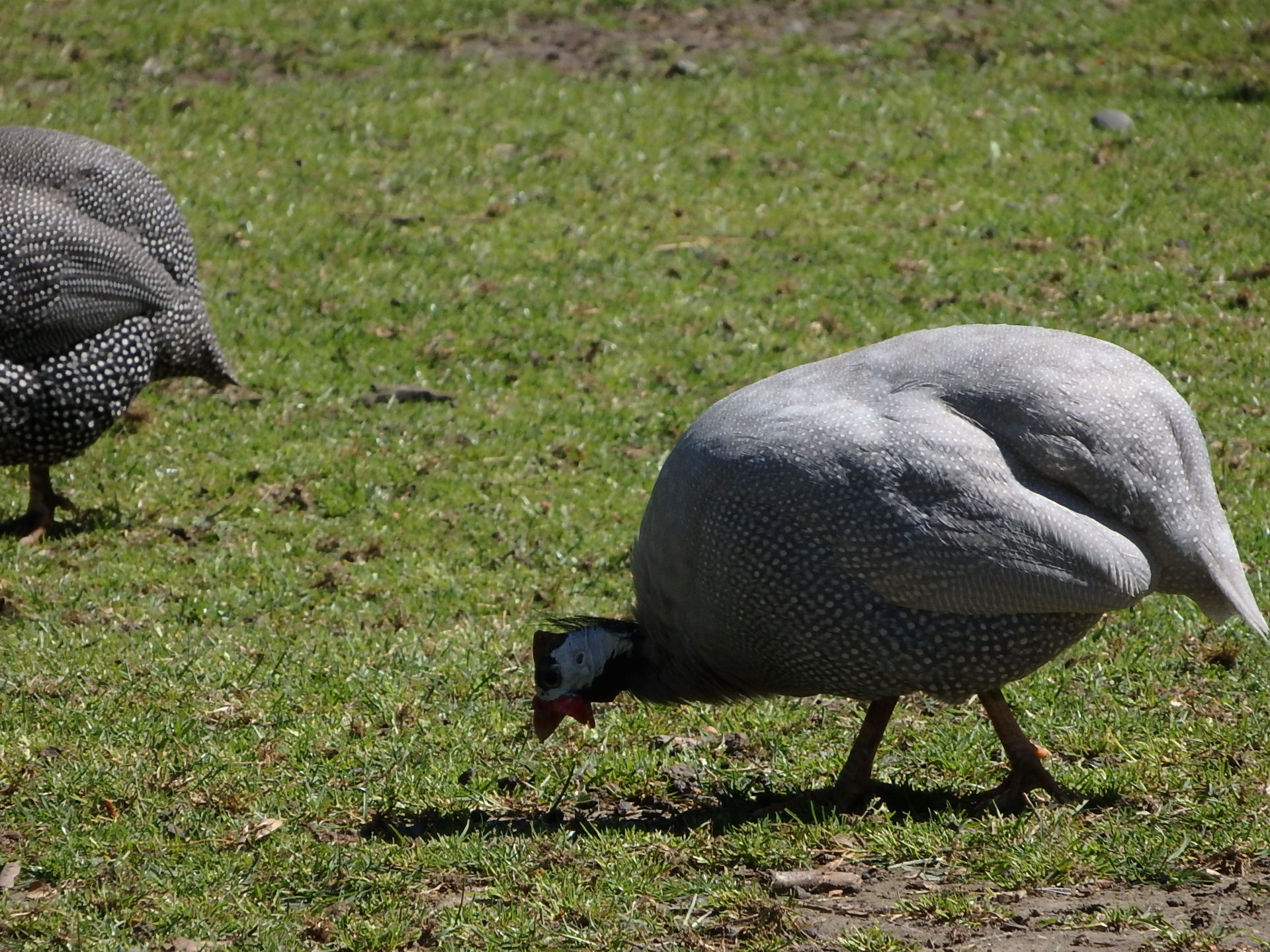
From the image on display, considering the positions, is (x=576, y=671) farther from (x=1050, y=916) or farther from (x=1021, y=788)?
(x=1050, y=916)

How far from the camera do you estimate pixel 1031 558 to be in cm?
362

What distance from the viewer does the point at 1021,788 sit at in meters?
3.97

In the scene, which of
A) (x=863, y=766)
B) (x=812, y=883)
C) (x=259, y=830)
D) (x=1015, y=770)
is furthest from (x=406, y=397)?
(x=812, y=883)

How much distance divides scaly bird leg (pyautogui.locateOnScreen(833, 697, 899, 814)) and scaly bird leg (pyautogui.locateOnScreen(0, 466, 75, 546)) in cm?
358

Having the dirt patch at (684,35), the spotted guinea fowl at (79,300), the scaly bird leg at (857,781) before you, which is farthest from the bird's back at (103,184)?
the dirt patch at (684,35)

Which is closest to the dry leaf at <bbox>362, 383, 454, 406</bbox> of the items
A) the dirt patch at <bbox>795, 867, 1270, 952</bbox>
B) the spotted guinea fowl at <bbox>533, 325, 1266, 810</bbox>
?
the spotted guinea fowl at <bbox>533, 325, 1266, 810</bbox>

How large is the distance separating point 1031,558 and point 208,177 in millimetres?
7067

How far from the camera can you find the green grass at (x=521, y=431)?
12.1ft

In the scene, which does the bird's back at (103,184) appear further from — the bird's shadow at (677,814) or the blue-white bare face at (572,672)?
the bird's shadow at (677,814)

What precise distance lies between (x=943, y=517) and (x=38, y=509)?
4.02m

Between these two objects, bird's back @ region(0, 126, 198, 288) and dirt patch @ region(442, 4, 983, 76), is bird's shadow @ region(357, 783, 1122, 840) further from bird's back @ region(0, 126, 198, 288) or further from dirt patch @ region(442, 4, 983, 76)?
dirt patch @ region(442, 4, 983, 76)

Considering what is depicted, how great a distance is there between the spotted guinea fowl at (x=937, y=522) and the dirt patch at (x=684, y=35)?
7.76 m

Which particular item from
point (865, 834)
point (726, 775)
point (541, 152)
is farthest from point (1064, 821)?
point (541, 152)

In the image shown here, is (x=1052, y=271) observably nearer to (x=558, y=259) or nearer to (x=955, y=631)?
(x=558, y=259)
